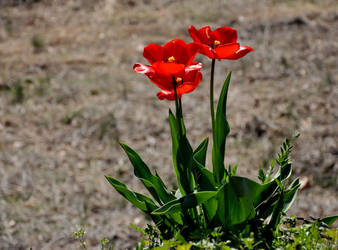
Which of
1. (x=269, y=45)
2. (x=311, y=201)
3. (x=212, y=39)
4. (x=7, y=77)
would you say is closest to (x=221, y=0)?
(x=269, y=45)

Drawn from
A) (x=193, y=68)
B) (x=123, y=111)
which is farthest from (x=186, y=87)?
(x=123, y=111)

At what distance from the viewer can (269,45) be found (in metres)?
5.31

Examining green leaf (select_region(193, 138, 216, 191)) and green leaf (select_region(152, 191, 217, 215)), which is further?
green leaf (select_region(193, 138, 216, 191))

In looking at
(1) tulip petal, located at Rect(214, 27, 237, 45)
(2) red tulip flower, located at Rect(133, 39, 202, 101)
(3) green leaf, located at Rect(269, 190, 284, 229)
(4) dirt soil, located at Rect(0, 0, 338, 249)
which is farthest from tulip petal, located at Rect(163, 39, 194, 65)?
(4) dirt soil, located at Rect(0, 0, 338, 249)

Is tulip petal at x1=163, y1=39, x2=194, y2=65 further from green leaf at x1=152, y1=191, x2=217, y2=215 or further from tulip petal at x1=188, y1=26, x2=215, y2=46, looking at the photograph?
green leaf at x1=152, y1=191, x2=217, y2=215

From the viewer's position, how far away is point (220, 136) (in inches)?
60.9

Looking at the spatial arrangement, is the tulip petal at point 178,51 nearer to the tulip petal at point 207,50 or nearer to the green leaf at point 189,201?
the tulip petal at point 207,50

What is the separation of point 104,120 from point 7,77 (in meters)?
1.62

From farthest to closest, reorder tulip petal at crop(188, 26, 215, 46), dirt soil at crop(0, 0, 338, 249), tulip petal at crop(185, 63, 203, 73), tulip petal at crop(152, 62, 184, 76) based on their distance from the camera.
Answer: dirt soil at crop(0, 0, 338, 249) < tulip petal at crop(188, 26, 215, 46) < tulip petal at crop(185, 63, 203, 73) < tulip petal at crop(152, 62, 184, 76)

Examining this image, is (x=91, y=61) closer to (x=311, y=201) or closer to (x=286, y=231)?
(x=311, y=201)

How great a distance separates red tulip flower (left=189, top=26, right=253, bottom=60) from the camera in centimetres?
139

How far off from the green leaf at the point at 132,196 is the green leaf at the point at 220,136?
265mm

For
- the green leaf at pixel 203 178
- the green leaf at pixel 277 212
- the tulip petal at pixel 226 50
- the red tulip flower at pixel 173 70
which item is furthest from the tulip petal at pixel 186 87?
the green leaf at pixel 277 212

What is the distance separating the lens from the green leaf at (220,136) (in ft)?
4.97
